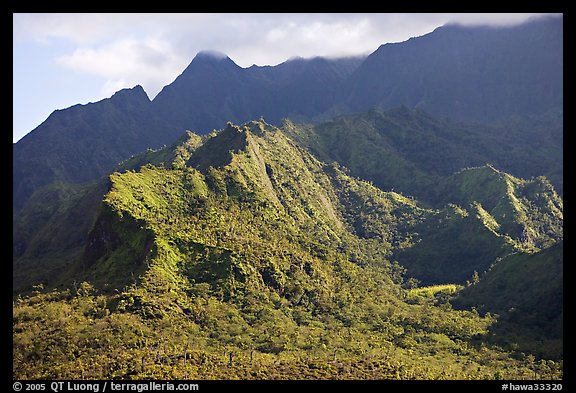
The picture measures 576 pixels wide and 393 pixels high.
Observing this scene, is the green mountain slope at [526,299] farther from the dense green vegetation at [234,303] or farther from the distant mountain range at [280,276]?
the dense green vegetation at [234,303]

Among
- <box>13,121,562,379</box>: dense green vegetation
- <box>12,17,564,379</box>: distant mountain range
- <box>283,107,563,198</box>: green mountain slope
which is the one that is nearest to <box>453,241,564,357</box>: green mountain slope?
<box>12,17,564,379</box>: distant mountain range

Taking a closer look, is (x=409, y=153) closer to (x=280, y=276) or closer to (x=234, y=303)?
(x=280, y=276)

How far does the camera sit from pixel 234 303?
6362 cm

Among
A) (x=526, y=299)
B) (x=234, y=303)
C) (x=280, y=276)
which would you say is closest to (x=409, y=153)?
(x=526, y=299)

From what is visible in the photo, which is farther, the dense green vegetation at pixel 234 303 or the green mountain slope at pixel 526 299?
the green mountain slope at pixel 526 299

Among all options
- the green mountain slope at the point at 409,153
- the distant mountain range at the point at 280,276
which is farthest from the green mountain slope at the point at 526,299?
the green mountain slope at the point at 409,153

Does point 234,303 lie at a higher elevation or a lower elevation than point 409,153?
lower

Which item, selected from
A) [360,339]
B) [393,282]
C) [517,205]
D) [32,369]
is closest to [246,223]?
[360,339]

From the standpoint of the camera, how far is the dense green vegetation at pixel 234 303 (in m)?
47.4

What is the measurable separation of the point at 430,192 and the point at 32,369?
134 metres

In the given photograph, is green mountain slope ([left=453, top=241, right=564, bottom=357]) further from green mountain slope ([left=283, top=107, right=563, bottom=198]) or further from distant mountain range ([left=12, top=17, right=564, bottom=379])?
green mountain slope ([left=283, top=107, right=563, bottom=198])

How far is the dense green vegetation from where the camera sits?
47.4 meters

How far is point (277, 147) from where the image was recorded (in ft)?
434

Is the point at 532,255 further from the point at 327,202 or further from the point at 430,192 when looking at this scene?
the point at 430,192
